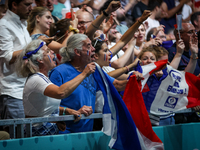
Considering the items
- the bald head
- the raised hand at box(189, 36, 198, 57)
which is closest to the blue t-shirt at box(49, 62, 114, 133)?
the raised hand at box(189, 36, 198, 57)

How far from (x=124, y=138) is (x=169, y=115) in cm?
150

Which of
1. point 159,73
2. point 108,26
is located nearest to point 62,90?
point 159,73

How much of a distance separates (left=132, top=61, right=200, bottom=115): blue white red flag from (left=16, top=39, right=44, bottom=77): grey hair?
183cm

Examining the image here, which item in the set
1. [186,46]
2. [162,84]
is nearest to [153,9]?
[186,46]

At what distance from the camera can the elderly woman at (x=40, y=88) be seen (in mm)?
2850

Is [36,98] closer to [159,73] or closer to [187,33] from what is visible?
[159,73]

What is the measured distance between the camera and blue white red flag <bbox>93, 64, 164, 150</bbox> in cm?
309

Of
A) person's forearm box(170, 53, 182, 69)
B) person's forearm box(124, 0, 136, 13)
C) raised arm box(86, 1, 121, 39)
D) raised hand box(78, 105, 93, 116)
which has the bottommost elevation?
raised hand box(78, 105, 93, 116)

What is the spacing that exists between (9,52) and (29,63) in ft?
1.69

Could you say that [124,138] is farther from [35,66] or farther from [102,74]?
[35,66]

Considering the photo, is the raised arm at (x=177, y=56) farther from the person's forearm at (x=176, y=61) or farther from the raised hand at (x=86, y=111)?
the raised hand at (x=86, y=111)

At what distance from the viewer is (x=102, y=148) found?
10.6 feet

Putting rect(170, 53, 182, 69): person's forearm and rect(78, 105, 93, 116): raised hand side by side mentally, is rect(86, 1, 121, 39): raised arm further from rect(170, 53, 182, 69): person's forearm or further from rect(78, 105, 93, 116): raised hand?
rect(170, 53, 182, 69): person's forearm

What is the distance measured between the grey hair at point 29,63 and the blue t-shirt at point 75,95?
283 mm
